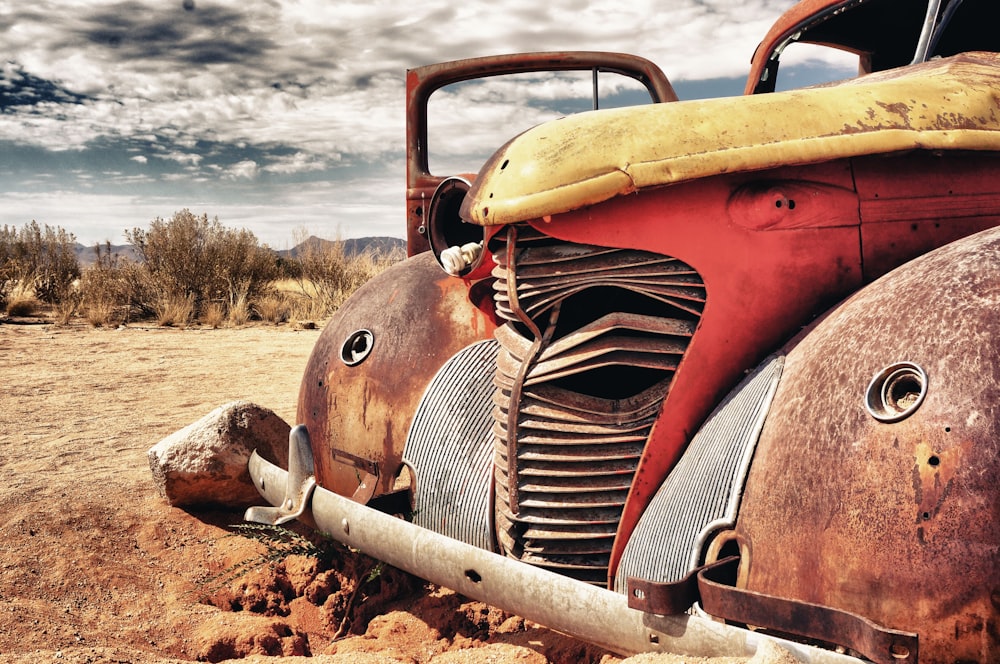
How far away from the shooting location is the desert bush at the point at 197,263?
15.9 metres

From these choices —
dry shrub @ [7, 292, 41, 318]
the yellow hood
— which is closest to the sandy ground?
the yellow hood

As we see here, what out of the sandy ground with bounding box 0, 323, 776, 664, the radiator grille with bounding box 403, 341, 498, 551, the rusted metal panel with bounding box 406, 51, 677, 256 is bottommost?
the sandy ground with bounding box 0, 323, 776, 664

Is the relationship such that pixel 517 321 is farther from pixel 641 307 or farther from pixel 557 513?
pixel 557 513

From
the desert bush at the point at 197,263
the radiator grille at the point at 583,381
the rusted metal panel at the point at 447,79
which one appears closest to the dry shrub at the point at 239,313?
the desert bush at the point at 197,263

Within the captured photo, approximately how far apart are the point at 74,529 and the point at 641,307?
3071 mm

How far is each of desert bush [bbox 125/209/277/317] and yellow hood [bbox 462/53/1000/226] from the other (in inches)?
553

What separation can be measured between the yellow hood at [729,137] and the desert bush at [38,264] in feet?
48.0

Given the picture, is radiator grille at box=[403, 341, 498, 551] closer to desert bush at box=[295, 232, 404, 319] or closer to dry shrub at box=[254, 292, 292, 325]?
dry shrub at box=[254, 292, 292, 325]

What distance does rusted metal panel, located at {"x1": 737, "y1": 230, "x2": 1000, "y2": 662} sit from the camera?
1.44m

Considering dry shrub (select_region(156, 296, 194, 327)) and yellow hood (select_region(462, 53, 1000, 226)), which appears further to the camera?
dry shrub (select_region(156, 296, 194, 327))

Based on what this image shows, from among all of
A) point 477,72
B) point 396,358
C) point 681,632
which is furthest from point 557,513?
point 477,72

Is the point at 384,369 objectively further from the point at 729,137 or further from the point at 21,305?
the point at 21,305

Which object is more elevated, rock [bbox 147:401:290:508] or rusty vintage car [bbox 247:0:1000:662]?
rusty vintage car [bbox 247:0:1000:662]

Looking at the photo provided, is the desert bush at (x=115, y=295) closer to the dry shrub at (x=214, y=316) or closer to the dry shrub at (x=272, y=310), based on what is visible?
the dry shrub at (x=214, y=316)
